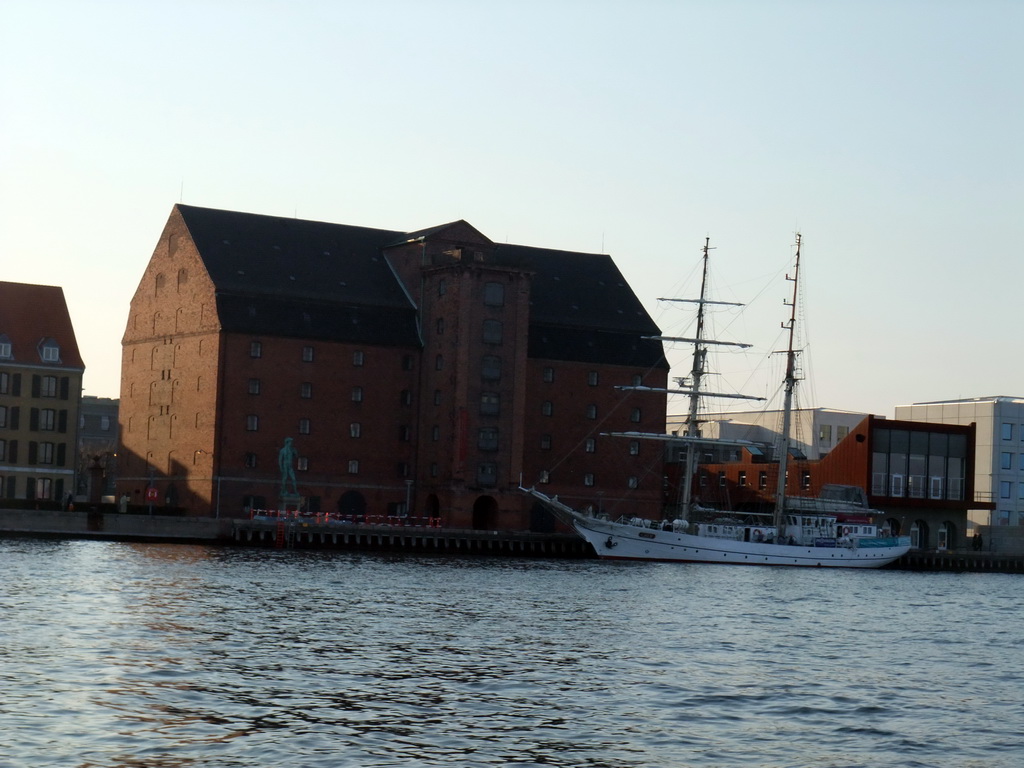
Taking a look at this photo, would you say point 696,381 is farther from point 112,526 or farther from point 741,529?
point 112,526

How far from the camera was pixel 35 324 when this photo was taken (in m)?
119

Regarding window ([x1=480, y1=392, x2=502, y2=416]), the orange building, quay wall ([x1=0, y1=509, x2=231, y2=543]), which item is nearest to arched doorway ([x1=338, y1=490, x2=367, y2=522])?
window ([x1=480, y1=392, x2=502, y2=416])

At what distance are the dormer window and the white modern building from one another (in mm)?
79058

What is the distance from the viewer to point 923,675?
41875 millimetres

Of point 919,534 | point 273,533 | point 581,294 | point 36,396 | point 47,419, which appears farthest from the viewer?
point 919,534

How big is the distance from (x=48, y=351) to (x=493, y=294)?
3240 cm

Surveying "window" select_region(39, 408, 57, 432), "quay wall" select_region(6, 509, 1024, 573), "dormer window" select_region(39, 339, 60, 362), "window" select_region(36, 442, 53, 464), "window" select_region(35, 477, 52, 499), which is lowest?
"quay wall" select_region(6, 509, 1024, 573)

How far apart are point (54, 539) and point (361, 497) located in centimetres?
2408

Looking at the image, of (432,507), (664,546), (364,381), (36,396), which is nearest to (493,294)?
(364,381)

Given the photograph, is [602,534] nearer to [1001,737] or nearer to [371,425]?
[371,425]

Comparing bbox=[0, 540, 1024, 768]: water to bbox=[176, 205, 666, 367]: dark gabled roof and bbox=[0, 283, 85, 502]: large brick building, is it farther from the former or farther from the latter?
bbox=[0, 283, 85, 502]: large brick building

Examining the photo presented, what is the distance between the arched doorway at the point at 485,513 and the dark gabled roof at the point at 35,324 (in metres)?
30.6

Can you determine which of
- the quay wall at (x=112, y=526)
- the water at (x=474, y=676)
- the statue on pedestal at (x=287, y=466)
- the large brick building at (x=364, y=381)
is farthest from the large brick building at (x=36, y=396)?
the water at (x=474, y=676)

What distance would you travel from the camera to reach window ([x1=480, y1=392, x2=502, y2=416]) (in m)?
114
